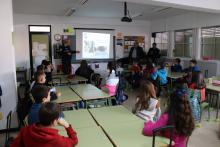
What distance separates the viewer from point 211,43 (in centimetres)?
768

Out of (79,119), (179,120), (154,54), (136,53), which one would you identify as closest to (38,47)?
(136,53)

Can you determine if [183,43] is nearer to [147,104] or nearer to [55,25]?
[55,25]

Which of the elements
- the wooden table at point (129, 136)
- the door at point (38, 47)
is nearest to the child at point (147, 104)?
the wooden table at point (129, 136)

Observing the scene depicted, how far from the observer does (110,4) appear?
6.61 m

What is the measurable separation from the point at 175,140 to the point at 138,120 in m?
0.55

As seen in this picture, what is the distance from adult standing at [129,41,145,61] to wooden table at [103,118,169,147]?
7420 mm

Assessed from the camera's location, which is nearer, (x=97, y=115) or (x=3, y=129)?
(x=97, y=115)

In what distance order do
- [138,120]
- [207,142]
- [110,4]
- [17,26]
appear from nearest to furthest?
[138,120], [207,142], [110,4], [17,26]

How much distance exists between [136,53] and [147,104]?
7.19m

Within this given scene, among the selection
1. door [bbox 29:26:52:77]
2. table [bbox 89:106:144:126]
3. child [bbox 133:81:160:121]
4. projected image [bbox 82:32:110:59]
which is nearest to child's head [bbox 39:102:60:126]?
table [bbox 89:106:144:126]

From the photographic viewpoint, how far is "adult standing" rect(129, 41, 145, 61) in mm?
9664

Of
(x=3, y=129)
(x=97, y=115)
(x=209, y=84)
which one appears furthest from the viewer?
(x=209, y=84)

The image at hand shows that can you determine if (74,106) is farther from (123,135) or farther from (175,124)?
(175,124)

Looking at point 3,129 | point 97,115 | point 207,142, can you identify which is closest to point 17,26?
point 3,129
